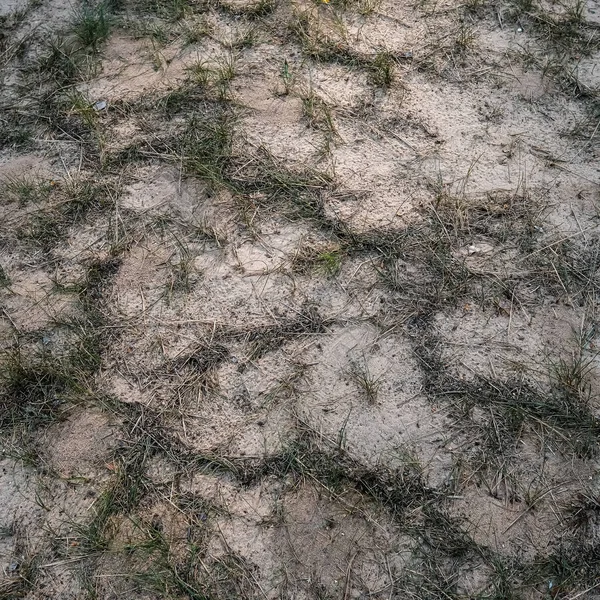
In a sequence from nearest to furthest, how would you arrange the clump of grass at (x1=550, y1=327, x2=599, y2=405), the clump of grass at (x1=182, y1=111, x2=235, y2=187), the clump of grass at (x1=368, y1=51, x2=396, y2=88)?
the clump of grass at (x1=550, y1=327, x2=599, y2=405) < the clump of grass at (x1=182, y1=111, x2=235, y2=187) < the clump of grass at (x1=368, y1=51, x2=396, y2=88)

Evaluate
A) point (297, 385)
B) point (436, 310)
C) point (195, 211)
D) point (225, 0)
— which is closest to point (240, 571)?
point (297, 385)

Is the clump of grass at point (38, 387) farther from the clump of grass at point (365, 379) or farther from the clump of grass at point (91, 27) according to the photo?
the clump of grass at point (91, 27)

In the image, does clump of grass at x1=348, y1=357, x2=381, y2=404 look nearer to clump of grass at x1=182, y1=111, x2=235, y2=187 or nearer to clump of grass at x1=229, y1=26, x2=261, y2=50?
clump of grass at x1=182, y1=111, x2=235, y2=187

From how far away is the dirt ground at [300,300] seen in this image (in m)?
1.91

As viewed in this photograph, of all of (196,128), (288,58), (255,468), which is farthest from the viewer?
(288,58)

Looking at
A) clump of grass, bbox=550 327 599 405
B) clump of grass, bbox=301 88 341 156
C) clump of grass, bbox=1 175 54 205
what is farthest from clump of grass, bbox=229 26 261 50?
clump of grass, bbox=550 327 599 405

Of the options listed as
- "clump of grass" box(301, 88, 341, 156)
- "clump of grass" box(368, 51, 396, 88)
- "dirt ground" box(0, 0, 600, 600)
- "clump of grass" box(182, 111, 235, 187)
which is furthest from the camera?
"clump of grass" box(368, 51, 396, 88)

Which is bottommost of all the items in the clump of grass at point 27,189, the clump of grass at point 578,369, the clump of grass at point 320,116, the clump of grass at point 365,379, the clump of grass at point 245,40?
the clump of grass at point 365,379

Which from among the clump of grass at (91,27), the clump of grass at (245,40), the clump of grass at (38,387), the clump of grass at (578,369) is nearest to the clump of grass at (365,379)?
the clump of grass at (578,369)

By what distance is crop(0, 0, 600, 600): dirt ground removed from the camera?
6.26 feet

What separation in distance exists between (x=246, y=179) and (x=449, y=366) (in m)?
1.12

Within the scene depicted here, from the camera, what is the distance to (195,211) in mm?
2641

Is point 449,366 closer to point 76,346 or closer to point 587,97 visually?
point 76,346

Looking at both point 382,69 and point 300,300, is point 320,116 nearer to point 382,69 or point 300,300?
point 382,69
